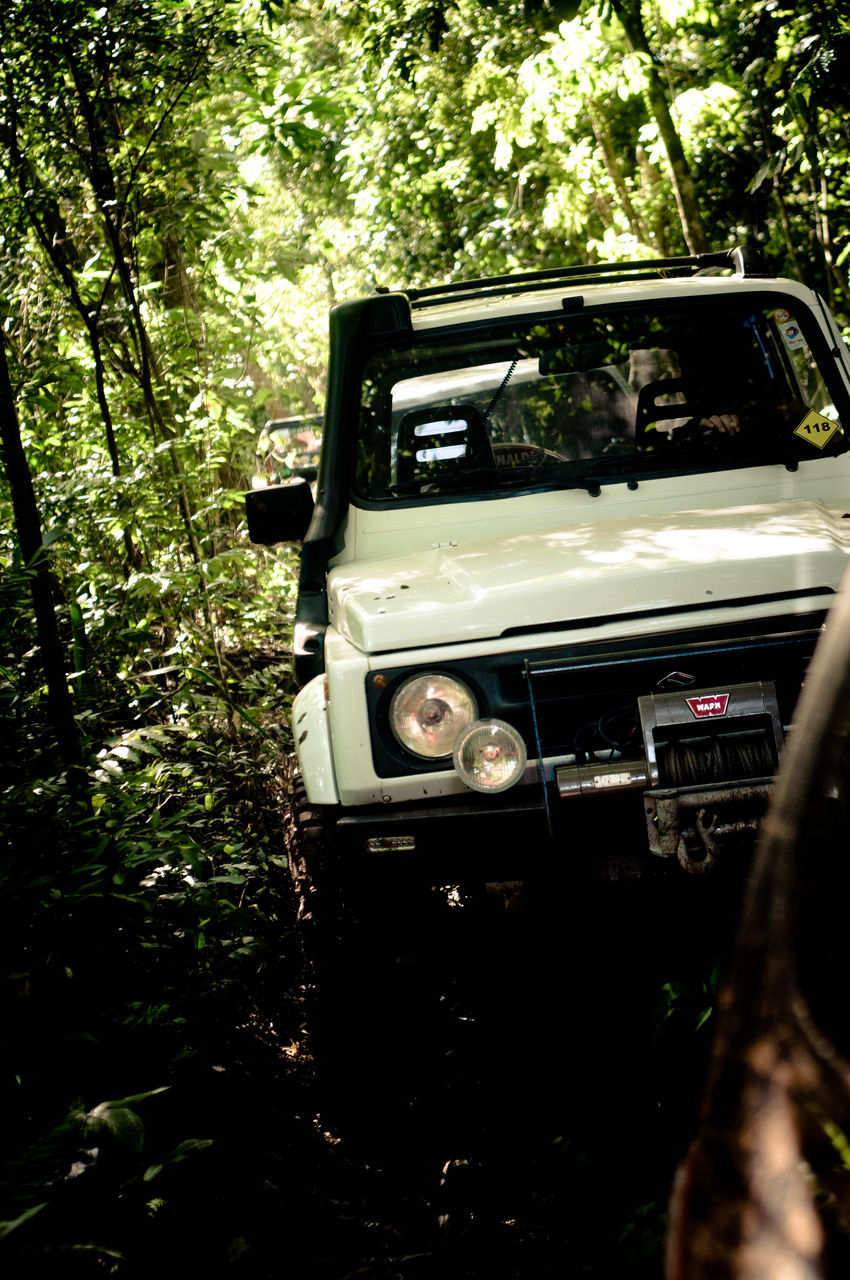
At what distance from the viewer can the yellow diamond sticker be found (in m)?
3.47

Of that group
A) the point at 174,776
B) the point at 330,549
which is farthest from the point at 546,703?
the point at 174,776

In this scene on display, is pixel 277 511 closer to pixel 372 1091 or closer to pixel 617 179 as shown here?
pixel 372 1091

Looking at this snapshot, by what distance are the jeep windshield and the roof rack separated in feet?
0.90

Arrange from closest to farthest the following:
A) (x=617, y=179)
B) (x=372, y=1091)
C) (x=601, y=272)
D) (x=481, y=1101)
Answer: (x=481, y=1101) → (x=372, y=1091) → (x=601, y=272) → (x=617, y=179)

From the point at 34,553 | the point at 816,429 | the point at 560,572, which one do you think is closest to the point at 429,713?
the point at 560,572

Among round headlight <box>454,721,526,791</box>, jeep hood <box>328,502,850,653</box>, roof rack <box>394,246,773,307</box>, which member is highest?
roof rack <box>394,246,773,307</box>

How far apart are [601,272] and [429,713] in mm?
2300

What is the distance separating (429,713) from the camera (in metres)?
2.62

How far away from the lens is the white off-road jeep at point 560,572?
2518mm

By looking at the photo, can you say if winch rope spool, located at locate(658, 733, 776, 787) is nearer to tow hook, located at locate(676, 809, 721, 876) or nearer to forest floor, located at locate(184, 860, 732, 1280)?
tow hook, located at locate(676, 809, 721, 876)

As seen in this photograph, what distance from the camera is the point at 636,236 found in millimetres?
11438

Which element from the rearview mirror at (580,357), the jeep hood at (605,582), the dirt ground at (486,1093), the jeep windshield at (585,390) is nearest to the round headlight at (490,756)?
the jeep hood at (605,582)

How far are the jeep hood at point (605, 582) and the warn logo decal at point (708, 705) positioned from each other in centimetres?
23

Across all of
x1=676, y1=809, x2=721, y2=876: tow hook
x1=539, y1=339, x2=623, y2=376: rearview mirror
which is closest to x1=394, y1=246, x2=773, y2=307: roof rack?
x1=539, y1=339, x2=623, y2=376: rearview mirror
